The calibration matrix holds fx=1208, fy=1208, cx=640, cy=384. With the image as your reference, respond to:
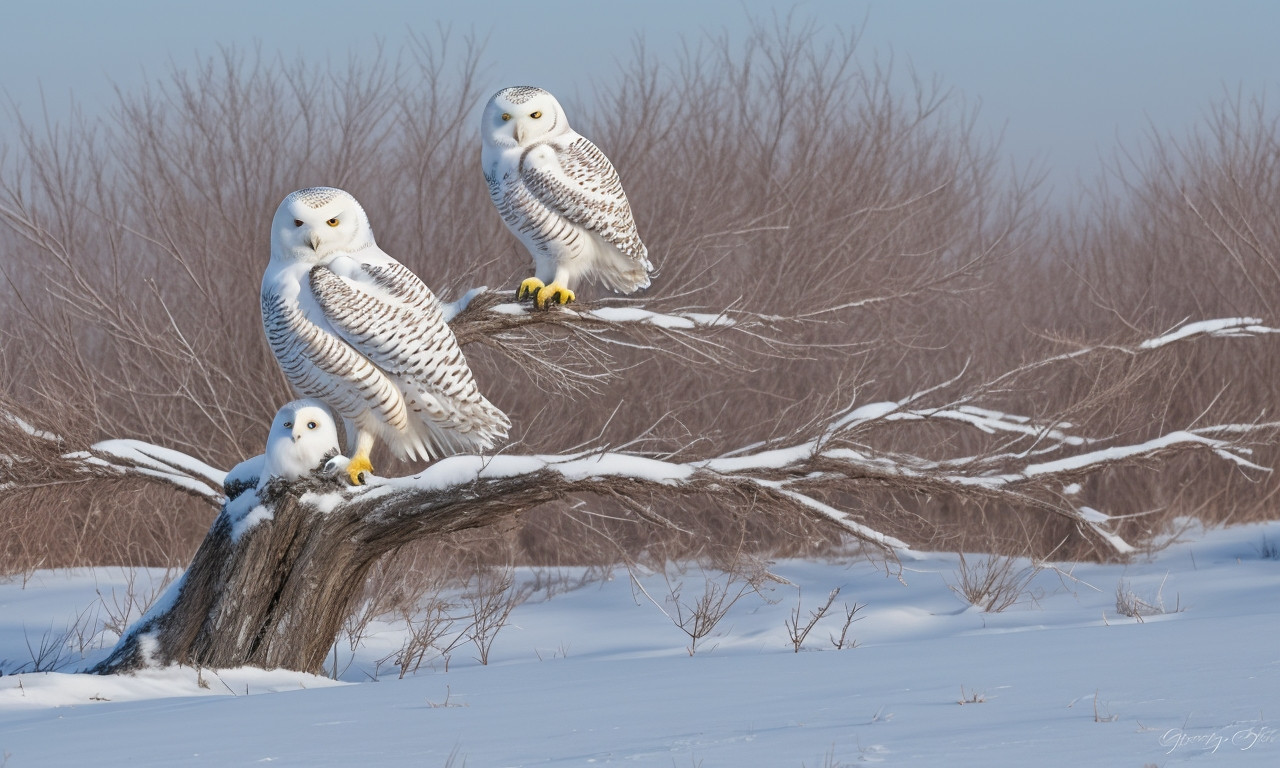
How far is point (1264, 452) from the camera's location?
12.9m

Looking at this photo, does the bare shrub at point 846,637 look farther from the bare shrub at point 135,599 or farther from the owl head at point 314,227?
the bare shrub at point 135,599

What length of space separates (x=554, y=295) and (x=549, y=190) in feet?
1.67

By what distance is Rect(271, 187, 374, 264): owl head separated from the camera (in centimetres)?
484

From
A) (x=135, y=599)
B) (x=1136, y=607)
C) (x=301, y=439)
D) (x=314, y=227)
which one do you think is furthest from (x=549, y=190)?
(x=135, y=599)

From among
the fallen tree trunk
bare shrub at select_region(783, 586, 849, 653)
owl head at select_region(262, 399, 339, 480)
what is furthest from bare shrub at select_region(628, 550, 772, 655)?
owl head at select_region(262, 399, 339, 480)

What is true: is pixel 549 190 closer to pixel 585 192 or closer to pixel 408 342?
pixel 585 192

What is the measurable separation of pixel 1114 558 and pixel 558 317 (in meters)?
6.83

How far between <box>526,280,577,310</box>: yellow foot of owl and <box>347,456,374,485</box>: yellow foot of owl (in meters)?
1.19

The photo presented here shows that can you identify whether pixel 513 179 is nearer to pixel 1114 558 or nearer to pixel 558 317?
pixel 558 317

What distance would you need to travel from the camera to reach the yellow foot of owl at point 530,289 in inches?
232

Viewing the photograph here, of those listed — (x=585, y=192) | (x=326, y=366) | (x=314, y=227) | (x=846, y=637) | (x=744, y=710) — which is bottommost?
(x=846, y=637)

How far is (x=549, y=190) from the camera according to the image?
5699 millimetres

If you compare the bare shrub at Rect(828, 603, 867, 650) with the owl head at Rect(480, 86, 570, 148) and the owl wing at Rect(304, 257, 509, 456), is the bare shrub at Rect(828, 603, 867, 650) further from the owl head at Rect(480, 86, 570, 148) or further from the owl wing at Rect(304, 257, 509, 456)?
the owl head at Rect(480, 86, 570, 148)

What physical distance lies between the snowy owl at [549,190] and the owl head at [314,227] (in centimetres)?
104
